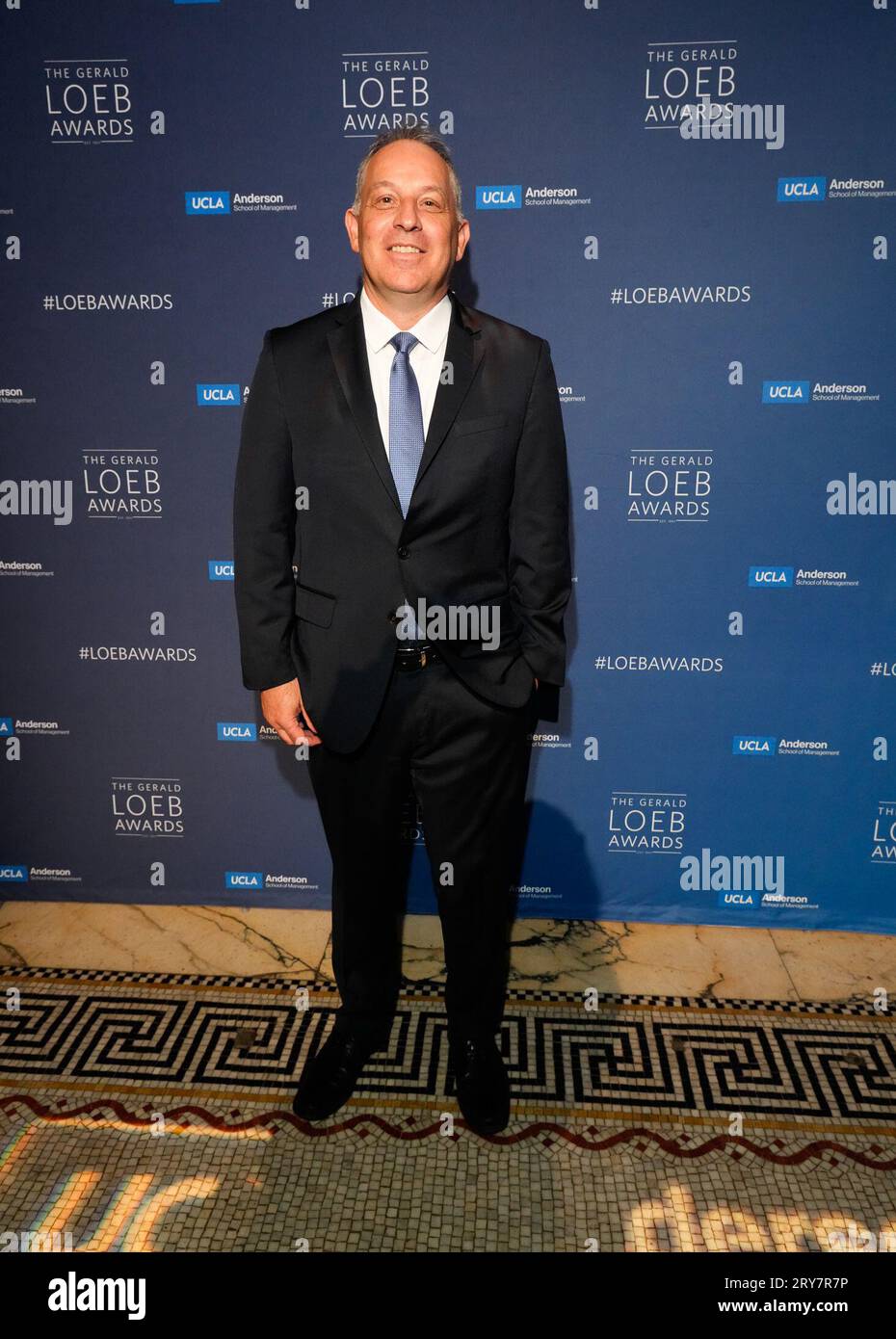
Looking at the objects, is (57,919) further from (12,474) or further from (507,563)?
(507,563)

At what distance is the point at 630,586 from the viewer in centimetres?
278

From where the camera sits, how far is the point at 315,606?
2.05 meters

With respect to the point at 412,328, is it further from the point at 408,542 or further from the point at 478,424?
the point at 408,542

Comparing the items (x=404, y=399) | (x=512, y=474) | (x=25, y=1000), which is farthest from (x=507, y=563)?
(x=25, y=1000)

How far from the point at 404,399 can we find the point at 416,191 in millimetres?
389

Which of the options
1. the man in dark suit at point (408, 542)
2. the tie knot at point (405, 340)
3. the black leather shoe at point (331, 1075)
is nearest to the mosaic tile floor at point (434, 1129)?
the black leather shoe at point (331, 1075)

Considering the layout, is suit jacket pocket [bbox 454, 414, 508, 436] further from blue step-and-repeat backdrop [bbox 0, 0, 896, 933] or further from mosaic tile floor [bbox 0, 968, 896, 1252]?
mosaic tile floor [bbox 0, 968, 896, 1252]

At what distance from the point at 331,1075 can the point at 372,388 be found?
5.17ft

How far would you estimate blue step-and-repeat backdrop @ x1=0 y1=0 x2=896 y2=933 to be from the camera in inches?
95.1

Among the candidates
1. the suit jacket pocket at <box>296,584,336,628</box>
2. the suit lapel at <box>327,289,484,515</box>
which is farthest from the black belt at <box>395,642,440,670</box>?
the suit lapel at <box>327,289,484,515</box>

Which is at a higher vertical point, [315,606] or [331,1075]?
[315,606]

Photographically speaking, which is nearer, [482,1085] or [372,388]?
[372,388]

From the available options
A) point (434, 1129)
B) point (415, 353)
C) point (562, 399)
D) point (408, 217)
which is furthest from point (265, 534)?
point (434, 1129)

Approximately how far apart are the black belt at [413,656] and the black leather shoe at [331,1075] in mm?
957
